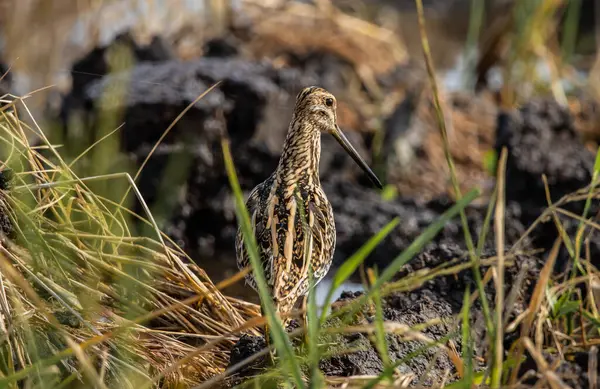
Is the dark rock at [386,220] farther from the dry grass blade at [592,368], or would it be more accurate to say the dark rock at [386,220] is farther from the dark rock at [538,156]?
the dry grass blade at [592,368]

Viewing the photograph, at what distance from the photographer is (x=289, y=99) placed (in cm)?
873

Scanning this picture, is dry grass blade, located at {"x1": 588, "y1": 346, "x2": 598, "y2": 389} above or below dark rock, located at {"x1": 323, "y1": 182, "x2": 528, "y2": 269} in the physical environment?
above

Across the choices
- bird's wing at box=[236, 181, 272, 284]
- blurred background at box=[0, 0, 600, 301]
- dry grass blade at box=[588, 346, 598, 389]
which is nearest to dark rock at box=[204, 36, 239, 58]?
blurred background at box=[0, 0, 600, 301]

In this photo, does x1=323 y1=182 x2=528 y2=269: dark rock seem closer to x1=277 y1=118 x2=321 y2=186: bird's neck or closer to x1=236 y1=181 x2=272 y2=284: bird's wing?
x1=277 y1=118 x2=321 y2=186: bird's neck

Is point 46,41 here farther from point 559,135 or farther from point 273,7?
point 559,135

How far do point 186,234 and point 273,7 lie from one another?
4.43m

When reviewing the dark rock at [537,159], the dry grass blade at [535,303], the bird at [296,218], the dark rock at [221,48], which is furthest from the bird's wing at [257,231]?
the dark rock at [221,48]

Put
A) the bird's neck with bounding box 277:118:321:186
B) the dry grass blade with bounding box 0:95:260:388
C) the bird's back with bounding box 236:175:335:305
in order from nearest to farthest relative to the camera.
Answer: the dry grass blade with bounding box 0:95:260:388, the bird's back with bounding box 236:175:335:305, the bird's neck with bounding box 277:118:321:186

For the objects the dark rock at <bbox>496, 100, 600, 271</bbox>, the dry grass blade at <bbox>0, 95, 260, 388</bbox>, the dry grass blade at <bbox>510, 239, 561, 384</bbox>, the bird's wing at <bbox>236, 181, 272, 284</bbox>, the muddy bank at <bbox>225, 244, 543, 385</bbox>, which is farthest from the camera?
the dark rock at <bbox>496, 100, 600, 271</bbox>

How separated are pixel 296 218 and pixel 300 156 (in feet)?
1.71

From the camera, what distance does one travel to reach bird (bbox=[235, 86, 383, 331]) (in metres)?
4.24

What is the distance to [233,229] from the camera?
26.3 ft

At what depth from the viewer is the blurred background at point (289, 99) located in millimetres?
7562

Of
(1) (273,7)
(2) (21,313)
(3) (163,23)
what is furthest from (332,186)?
(2) (21,313)
